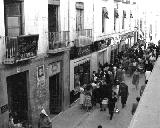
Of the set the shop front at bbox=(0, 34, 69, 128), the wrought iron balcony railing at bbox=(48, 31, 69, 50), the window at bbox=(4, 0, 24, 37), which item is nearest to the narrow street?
the shop front at bbox=(0, 34, 69, 128)

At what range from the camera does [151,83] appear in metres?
12.8

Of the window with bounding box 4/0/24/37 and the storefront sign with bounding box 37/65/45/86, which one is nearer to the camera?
the window with bounding box 4/0/24/37

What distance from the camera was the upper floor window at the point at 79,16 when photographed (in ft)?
65.3

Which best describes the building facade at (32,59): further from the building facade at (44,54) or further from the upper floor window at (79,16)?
the upper floor window at (79,16)

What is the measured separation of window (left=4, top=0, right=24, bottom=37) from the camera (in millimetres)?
13034

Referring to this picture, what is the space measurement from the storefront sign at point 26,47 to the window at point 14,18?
68 centimetres

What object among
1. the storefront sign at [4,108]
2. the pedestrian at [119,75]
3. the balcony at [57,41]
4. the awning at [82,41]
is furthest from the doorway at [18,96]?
the pedestrian at [119,75]

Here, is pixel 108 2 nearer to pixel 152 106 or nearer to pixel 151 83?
pixel 151 83

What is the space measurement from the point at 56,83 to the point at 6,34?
5.38 metres

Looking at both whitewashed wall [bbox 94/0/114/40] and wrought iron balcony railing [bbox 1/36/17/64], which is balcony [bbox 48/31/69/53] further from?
whitewashed wall [bbox 94/0/114/40]

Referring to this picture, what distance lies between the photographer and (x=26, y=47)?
1275 cm

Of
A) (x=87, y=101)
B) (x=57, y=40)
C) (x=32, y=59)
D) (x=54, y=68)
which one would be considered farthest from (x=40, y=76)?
(x=87, y=101)

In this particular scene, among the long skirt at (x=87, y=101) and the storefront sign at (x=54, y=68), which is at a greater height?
the storefront sign at (x=54, y=68)

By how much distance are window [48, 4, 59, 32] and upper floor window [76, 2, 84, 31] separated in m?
2.99
